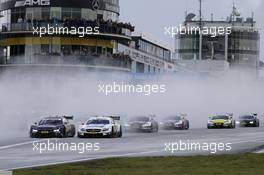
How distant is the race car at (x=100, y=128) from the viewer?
44.4 meters

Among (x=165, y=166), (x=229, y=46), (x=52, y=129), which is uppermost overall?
(x=229, y=46)

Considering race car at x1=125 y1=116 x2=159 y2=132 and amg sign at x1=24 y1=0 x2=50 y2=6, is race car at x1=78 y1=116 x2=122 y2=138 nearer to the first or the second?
race car at x1=125 y1=116 x2=159 y2=132

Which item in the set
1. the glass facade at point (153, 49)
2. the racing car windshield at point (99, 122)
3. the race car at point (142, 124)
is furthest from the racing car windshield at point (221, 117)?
the glass facade at point (153, 49)

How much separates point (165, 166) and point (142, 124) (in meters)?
26.8

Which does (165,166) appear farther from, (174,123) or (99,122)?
(174,123)

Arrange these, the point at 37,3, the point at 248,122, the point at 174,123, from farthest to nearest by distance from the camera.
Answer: the point at 37,3 < the point at 248,122 < the point at 174,123

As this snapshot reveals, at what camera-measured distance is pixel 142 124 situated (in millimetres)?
55469

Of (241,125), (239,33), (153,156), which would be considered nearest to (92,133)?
(153,156)

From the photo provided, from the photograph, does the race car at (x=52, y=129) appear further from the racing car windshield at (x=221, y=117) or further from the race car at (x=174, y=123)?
the racing car windshield at (x=221, y=117)

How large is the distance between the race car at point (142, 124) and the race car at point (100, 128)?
950 cm

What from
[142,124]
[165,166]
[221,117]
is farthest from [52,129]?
[221,117]

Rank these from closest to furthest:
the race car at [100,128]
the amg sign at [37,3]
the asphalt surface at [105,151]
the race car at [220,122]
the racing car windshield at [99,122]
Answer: the asphalt surface at [105,151]
the race car at [100,128]
the racing car windshield at [99,122]
the race car at [220,122]
the amg sign at [37,3]

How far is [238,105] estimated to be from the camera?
89.9 meters

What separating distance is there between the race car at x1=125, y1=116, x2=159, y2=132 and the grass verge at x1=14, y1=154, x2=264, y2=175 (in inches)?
898
